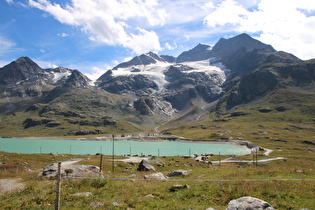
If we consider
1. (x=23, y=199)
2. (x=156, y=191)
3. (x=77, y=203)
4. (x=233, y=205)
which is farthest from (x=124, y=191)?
(x=233, y=205)

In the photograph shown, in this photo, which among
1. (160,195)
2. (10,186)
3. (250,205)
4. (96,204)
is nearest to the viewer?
(250,205)

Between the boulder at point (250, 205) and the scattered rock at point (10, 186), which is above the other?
the boulder at point (250, 205)

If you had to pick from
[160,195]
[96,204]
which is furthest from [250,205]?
[96,204]

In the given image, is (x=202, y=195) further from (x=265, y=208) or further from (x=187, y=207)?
(x=265, y=208)

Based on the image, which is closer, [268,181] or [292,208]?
[292,208]

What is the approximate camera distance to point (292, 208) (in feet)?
44.3

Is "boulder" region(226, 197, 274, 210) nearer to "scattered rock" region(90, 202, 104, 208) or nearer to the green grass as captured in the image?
the green grass

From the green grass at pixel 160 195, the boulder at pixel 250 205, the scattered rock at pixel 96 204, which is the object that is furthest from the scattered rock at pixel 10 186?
the boulder at pixel 250 205

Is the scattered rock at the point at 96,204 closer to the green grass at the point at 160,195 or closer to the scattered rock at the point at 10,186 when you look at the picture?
the green grass at the point at 160,195

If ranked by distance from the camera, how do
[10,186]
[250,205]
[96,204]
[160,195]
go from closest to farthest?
[250,205] < [96,204] < [160,195] < [10,186]

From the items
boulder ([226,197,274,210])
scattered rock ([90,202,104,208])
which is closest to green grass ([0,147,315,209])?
scattered rock ([90,202,104,208])

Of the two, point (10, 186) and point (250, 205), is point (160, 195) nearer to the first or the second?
point (250, 205)

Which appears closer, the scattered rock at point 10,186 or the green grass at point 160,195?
the green grass at point 160,195

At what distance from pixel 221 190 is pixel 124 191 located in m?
7.74
